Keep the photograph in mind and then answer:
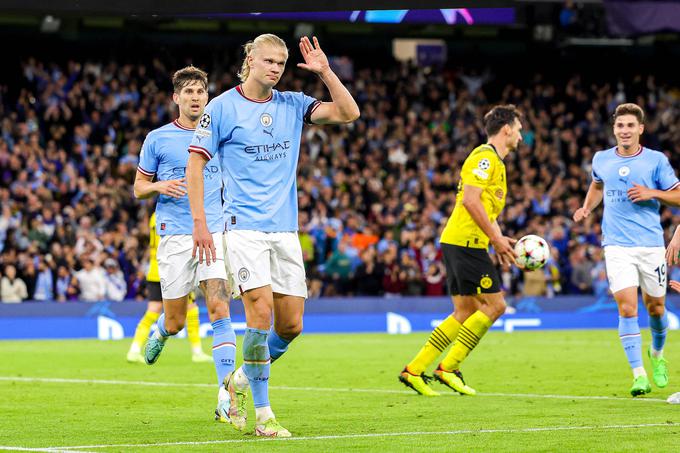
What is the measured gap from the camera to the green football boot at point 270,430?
8531 mm

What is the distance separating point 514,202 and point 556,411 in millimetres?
21274

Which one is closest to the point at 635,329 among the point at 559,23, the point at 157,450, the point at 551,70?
the point at 157,450

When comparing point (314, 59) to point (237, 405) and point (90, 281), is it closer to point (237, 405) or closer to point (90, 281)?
point (237, 405)

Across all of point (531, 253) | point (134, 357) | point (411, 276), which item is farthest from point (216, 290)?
point (411, 276)

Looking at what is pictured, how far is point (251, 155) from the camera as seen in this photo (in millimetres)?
8750

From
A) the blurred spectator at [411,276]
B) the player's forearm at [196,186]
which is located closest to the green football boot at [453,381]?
the player's forearm at [196,186]

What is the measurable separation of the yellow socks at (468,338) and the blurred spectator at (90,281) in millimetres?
13872

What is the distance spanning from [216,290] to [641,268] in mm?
4244

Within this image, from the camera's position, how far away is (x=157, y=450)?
7.90m

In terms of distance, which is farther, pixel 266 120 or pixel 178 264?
pixel 178 264

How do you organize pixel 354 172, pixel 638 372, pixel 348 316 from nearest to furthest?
pixel 638 372
pixel 348 316
pixel 354 172

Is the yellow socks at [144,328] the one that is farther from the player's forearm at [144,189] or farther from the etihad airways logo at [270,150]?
the etihad airways logo at [270,150]

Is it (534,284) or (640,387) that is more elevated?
(640,387)

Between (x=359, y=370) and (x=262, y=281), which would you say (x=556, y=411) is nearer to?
(x=262, y=281)
